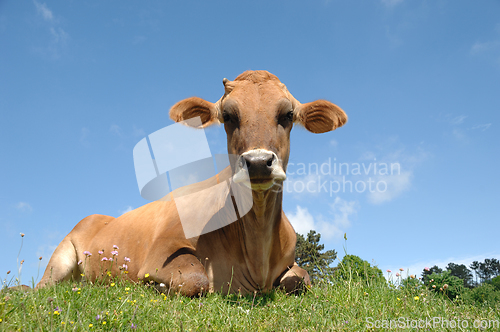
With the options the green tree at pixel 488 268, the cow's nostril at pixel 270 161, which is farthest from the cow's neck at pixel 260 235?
the green tree at pixel 488 268

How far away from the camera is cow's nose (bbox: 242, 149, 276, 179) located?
4.47 m

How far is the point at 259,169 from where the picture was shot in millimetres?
4484

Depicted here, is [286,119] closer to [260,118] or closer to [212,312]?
[260,118]

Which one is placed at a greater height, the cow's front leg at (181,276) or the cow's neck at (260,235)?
the cow's neck at (260,235)

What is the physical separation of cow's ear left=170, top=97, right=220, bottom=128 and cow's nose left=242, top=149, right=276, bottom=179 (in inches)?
88.3

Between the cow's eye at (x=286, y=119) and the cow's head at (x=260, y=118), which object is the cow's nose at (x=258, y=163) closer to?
the cow's head at (x=260, y=118)

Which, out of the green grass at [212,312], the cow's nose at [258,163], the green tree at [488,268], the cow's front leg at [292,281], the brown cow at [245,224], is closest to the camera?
the green grass at [212,312]

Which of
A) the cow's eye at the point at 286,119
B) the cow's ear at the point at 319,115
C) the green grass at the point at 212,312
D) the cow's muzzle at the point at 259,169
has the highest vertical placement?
the cow's ear at the point at 319,115

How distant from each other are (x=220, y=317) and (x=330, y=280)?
7.75ft

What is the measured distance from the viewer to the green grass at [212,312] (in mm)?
3262

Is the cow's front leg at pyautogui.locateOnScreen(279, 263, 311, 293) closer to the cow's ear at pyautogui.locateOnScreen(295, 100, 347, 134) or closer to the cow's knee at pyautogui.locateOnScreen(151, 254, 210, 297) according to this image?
the cow's knee at pyautogui.locateOnScreen(151, 254, 210, 297)

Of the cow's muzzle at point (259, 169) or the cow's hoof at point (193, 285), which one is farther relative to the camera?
the cow's hoof at point (193, 285)

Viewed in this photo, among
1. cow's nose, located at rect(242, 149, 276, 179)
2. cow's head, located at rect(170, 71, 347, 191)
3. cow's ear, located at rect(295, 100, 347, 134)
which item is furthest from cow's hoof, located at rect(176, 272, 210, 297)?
cow's ear, located at rect(295, 100, 347, 134)

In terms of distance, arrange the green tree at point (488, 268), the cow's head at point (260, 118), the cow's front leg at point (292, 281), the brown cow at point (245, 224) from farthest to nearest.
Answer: the green tree at point (488, 268), the cow's front leg at point (292, 281), the brown cow at point (245, 224), the cow's head at point (260, 118)
